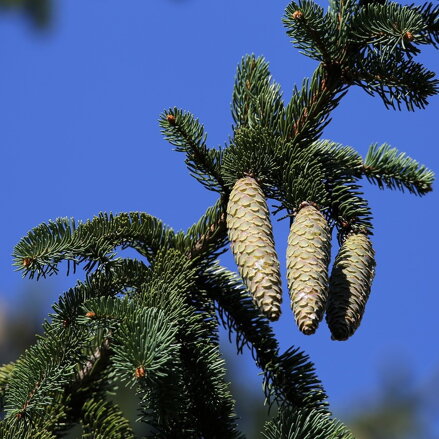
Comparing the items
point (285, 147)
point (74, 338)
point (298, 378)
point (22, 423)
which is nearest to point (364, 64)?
point (285, 147)

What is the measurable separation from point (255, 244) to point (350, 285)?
292 millimetres

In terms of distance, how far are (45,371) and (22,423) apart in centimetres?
14

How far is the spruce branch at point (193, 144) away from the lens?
2.58m

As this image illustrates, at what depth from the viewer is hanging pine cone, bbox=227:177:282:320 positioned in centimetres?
220

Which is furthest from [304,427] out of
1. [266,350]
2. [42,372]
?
[42,372]

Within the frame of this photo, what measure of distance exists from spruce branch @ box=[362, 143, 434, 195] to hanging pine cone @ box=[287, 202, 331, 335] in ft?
1.33

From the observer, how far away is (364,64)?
2.56 m

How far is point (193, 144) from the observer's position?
2576 mm

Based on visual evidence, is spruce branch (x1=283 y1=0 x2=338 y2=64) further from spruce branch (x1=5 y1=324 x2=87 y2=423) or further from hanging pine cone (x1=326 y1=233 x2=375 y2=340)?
spruce branch (x1=5 y1=324 x2=87 y2=423)

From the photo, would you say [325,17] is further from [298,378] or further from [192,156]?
[298,378]

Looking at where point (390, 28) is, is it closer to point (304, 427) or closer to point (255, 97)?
point (255, 97)

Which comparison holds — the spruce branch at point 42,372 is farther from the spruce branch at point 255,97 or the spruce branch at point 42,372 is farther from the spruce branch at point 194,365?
the spruce branch at point 255,97

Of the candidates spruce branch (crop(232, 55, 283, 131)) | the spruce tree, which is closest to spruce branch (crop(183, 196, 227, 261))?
the spruce tree

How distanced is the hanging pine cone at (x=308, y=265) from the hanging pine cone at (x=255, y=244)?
0.15ft
